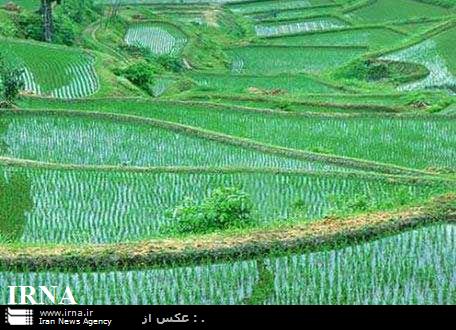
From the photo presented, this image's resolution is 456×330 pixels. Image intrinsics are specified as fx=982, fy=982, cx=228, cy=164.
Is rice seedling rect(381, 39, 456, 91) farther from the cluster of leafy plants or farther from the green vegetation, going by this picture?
the cluster of leafy plants

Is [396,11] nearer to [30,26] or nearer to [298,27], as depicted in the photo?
[298,27]

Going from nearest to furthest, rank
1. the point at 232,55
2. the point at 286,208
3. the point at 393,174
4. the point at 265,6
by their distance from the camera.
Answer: the point at 286,208
the point at 393,174
the point at 232,55
the point at 265,6

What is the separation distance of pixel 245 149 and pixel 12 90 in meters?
5.42

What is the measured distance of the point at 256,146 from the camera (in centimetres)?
1448

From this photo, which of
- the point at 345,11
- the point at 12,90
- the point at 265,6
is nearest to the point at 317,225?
the point at 12,90

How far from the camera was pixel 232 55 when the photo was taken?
3594cm

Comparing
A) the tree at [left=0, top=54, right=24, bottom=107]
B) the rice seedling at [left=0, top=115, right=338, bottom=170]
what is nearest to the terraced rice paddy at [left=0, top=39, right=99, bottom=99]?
the tree at [left=0, top=54, right=24, bottom=107]

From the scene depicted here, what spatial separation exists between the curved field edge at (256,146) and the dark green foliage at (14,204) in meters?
3.70

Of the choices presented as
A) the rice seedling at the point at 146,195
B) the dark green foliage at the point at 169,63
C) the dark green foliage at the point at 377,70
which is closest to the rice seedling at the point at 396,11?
the dark green foliage at the point at 377,70

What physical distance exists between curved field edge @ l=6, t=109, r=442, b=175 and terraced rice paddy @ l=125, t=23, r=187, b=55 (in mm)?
17491

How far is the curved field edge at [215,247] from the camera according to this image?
26.4 feet

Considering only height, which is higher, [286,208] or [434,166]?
[434,166]

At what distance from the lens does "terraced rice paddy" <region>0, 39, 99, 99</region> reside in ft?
69.8
